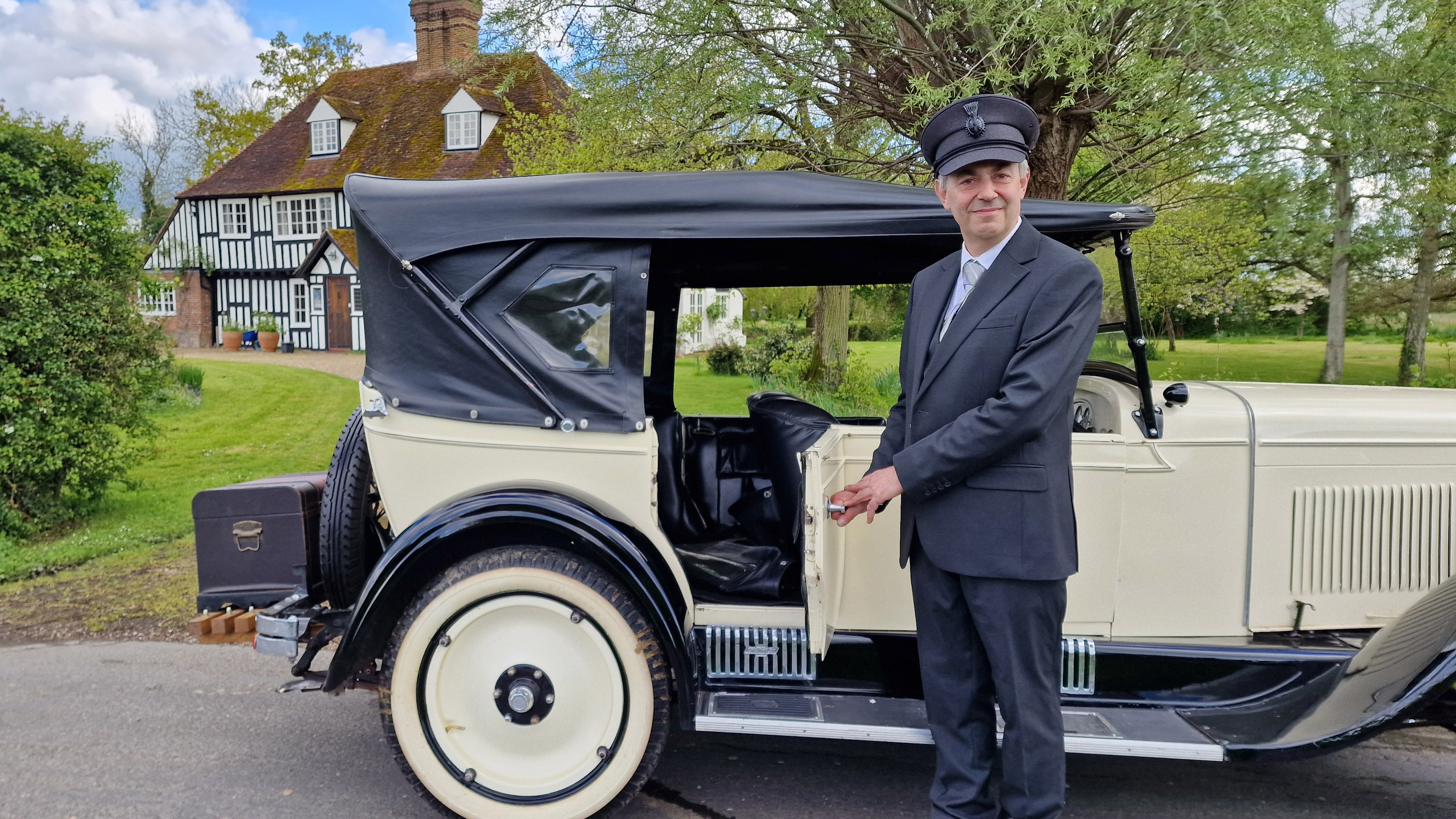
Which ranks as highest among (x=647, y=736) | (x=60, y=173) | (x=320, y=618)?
(x=60, y=173)

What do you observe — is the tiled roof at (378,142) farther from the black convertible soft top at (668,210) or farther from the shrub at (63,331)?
the black convertible soft top at (668,210)

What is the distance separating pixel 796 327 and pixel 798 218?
13.6m

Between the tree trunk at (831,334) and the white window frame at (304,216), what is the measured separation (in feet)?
67.1

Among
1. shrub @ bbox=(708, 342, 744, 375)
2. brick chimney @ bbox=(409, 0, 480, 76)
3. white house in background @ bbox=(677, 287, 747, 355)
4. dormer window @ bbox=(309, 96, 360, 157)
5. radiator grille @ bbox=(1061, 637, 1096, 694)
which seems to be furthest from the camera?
dormer window @ bbox=(309, 96, 360, 157)

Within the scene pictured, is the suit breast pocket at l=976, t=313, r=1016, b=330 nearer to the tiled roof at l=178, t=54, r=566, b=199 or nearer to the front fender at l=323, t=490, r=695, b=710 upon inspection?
the front fender at l=323, t=490, r=695, b=710

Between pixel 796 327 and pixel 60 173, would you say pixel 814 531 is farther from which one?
pixel 796 327

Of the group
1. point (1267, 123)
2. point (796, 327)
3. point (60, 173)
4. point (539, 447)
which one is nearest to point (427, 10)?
point (796, 327)

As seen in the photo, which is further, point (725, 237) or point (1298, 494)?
point (1298, 494)

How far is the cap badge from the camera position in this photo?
2.29m

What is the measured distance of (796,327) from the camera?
53.6 feet

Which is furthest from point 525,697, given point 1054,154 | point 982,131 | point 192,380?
point 192,380

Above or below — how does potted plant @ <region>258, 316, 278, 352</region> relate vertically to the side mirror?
above

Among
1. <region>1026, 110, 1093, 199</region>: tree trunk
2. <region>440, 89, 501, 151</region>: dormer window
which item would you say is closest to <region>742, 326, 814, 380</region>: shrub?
<region>1026, 110, 1093, 199</region>: tree trunk

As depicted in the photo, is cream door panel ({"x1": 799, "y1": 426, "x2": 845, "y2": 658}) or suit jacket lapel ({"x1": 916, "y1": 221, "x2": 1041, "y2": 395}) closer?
suit jacket lapel ({"x1": 916, "y1": 221, "x2": 1041, "y2": 395})
